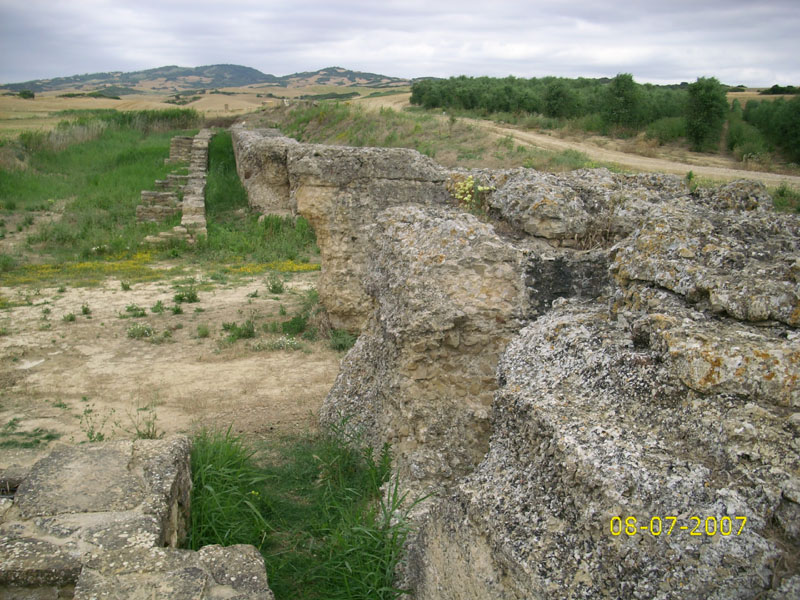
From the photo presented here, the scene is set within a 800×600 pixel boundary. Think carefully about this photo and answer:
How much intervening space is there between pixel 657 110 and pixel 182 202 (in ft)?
62.4

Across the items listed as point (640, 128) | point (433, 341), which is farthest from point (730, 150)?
point (433, 341)

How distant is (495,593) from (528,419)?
0.72 m

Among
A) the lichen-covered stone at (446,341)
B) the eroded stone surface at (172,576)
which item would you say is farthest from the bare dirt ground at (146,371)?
the eroded stone surface at (172,576)

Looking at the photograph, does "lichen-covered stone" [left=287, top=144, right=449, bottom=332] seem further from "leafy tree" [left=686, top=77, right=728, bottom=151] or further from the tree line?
"leafy tree" [left=686, top=77, right=728, bottom=151]

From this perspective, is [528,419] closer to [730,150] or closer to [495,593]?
[495,593]

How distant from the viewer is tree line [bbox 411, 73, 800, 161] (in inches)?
748

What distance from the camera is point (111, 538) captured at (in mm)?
2891

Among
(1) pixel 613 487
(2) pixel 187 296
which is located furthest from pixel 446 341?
(2) pixel 187 296

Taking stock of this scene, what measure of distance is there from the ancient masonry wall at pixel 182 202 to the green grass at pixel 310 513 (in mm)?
9384

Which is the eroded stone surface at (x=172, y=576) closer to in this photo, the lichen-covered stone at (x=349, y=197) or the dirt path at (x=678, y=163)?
the lichen-covered stone at (x=349, y=197)

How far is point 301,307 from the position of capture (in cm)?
891

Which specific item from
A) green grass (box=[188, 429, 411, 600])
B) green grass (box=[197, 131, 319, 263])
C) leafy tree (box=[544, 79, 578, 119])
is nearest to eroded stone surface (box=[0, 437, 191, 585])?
green grass (box=[188, 429, 411, 600])

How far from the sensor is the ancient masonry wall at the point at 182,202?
42.3 ft

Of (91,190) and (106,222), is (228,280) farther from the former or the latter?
(91,190)
